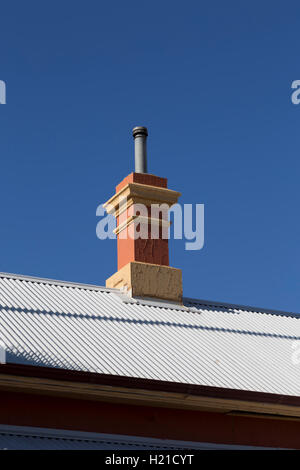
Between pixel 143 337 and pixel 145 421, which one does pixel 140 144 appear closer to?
pixel 143 337

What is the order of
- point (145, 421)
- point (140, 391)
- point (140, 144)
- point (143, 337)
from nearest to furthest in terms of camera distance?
point (140, 391) → point (145, 421) → point (143, 337) → point (140, 144)

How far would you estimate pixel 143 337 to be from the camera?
1424 cm

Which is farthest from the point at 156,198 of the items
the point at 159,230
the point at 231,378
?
the point at 231,378

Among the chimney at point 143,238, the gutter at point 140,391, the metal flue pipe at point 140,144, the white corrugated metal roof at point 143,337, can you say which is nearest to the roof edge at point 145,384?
the gutter at point 140,391

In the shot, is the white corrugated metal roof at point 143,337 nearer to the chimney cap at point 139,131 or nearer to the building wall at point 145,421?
the building wall at point 145,421

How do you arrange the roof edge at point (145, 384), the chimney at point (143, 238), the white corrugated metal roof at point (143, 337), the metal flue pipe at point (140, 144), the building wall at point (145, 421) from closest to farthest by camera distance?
the roof edge at point (145, 384)
the building wall at point (145, 421)
the white corrugated metal roof at point (143, 337)
the chimney at point (143, 238)
the metal flue pipe at point (140, 144)

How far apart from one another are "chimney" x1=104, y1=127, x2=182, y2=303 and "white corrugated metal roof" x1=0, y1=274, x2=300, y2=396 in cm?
40

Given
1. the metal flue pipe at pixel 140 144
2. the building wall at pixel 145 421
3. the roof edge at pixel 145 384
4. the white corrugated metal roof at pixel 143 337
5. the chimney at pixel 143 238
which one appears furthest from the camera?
the metal flue pipe at pixel 140 144

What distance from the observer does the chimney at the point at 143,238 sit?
1657 centimetres

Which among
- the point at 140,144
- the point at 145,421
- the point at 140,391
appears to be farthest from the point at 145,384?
the point at 140,144

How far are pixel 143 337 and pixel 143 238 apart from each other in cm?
320

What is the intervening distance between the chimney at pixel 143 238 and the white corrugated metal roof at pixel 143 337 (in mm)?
396
